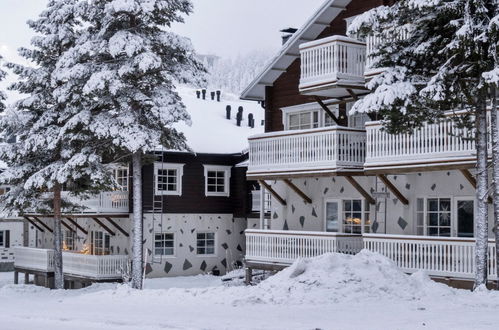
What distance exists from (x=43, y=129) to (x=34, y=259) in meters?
A: 10.3

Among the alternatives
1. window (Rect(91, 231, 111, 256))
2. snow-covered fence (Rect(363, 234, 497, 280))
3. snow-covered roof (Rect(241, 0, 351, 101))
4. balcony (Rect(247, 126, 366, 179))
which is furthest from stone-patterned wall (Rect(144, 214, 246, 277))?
snow-covered fence (Rect(363, 234, 497, 280))

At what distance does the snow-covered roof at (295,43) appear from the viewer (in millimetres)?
28109

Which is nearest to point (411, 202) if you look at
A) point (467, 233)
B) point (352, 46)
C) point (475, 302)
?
point (467, 233)

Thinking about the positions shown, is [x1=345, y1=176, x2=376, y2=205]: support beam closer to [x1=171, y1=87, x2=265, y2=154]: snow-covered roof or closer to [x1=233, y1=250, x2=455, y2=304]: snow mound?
[x1=233, y1=250, x2=455, y2=304]: snow mound

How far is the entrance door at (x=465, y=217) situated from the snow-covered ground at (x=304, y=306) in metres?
4.12

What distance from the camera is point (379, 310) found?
666 inches

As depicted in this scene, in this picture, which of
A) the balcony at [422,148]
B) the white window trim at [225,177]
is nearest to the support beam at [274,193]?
the balcony at [422,148]

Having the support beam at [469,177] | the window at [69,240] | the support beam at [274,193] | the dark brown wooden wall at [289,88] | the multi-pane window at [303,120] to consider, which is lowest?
the window at [69,240]

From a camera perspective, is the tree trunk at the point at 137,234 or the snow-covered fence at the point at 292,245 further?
the tree trunk at the point at 137,234

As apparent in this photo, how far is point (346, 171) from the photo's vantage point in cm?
2512

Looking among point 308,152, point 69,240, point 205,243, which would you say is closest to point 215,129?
point 205,243

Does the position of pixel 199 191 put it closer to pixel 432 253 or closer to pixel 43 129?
pixel 43 129

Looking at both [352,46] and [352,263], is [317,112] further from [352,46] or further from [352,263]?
[352,263]

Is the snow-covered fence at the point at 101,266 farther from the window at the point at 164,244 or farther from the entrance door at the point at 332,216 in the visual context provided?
the entrance door at the point at 332,216
